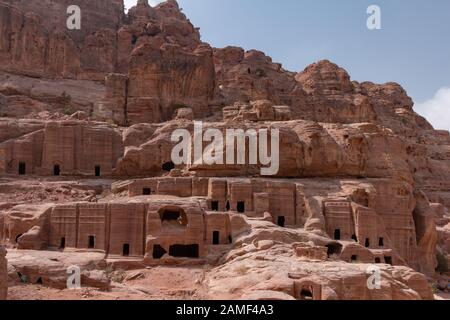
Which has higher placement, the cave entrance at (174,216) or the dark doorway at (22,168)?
the dark doorway at (22,168)

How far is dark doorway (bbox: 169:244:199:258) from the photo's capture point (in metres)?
31.8

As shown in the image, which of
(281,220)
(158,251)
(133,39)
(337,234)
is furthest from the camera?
(133,39)

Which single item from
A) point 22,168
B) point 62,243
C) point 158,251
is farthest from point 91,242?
point 22,168

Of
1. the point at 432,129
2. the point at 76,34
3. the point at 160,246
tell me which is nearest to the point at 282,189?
the point at 160,246

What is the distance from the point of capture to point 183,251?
106ft

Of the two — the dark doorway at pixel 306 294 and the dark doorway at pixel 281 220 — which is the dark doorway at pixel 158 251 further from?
the dark doorway at pixel 306 294

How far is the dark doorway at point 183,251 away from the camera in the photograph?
104ft

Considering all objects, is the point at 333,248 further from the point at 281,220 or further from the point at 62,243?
the point at 62,243

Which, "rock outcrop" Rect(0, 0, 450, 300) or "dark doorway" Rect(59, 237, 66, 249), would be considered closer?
"rock outcrop" Rect(0, 0, 450, 300)

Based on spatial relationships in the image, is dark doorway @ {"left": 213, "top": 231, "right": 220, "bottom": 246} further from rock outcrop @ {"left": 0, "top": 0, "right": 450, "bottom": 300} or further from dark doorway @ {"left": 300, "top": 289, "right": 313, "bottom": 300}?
dark doorway @ {"left": 300, "top": 289, "right": 313, "bottom": 300}

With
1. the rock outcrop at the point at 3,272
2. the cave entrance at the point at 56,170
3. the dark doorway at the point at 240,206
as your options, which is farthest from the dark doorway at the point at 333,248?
the cave entrance at the point at 56,170

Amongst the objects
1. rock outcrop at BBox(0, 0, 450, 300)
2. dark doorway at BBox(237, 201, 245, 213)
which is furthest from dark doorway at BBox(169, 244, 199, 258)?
dark doorway at BBox(237, 201, 245, 213)

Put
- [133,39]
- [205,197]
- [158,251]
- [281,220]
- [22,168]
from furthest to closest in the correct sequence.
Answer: [133,39], [22,168], [281,220], [205,197], [158,251]

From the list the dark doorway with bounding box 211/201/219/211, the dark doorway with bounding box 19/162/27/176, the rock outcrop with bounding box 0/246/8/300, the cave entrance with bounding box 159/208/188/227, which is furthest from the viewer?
the dark doorway with bounding box 19/162/27/176
